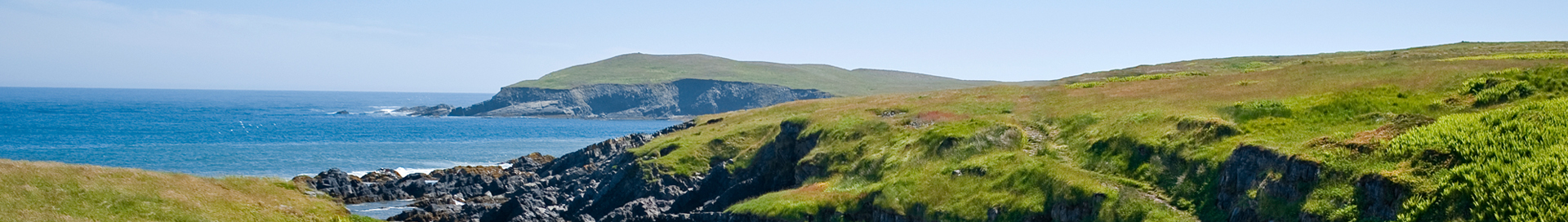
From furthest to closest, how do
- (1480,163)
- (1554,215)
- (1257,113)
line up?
(1257,113) < (1480,163) < (1554,215)

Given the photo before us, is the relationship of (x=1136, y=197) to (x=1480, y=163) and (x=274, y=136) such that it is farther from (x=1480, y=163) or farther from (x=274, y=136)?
(x=274, y=136)

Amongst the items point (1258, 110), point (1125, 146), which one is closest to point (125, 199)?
point (1125, 146)

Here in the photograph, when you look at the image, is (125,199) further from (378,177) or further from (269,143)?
(269,143)

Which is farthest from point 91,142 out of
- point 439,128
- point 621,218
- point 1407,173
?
point 1407,173

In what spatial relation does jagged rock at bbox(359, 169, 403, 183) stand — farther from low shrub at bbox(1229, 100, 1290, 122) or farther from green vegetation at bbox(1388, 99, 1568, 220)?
green vegetation at bbox(1388, 99, 1568, 220)

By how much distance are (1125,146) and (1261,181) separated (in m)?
9.08

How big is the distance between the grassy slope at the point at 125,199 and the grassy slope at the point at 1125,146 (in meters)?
18.3

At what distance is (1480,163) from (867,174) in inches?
833

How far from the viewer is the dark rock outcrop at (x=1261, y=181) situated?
21656 mm

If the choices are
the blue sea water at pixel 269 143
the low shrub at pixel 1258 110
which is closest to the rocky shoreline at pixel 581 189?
the low shrub at pixel 1258 110

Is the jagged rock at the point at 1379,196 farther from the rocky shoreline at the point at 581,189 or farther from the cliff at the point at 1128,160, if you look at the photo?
the rocky shoreline at the point at 581,189

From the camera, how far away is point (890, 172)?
35.7m

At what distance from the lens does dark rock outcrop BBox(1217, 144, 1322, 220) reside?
21656mm

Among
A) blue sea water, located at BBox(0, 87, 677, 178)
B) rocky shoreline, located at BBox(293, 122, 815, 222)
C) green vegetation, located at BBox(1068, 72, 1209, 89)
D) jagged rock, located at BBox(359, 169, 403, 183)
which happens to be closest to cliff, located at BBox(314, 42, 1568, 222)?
rocky shoreline, located at BBox(293, 122, 815, 222)
